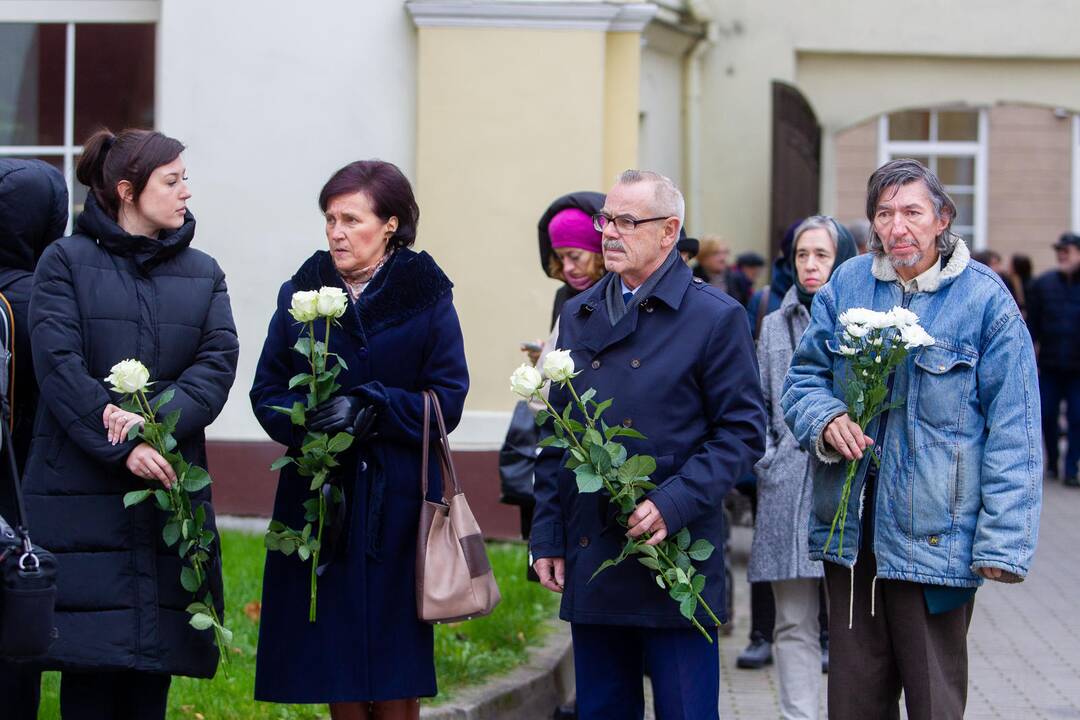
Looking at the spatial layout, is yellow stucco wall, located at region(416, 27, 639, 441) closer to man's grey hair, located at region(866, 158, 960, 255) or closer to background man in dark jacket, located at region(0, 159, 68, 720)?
background man in dark jacket, located at region(0, 159, 68, 720)

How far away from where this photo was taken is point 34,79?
905cm

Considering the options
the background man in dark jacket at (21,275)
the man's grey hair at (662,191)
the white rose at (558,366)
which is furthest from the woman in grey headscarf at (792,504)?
the background man in dark jacket at (21,275)

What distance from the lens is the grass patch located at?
5.40 m

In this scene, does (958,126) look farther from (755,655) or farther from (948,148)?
(755,655)

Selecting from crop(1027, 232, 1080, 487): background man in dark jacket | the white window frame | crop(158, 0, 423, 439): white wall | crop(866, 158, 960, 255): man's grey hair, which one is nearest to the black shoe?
crop(866, 158, 960, 255): man's grey hair

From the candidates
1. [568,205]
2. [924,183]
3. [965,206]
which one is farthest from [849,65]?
[924,183]

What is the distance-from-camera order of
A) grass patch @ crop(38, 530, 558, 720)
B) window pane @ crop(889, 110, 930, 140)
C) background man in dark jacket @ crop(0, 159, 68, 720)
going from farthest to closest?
window pane @ crop(889, 110, 930, 140) < grass patch @ crop(38, 530, 558, 720) < background man in dark jacket @ crop(0, 159, 68, 720)

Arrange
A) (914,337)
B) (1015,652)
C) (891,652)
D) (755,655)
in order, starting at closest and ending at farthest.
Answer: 1. (914,337)
2. (891,652)
3. (755,655)
4. (1015,652)

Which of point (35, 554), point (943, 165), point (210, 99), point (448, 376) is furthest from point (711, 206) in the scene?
point (35, 554)

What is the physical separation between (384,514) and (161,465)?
649 mm

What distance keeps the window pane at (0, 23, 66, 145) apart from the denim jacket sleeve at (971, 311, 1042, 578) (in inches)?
250

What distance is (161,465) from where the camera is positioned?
4.34 metres

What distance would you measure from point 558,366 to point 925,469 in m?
1.02

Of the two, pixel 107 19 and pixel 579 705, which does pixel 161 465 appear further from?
pixel 107 19
